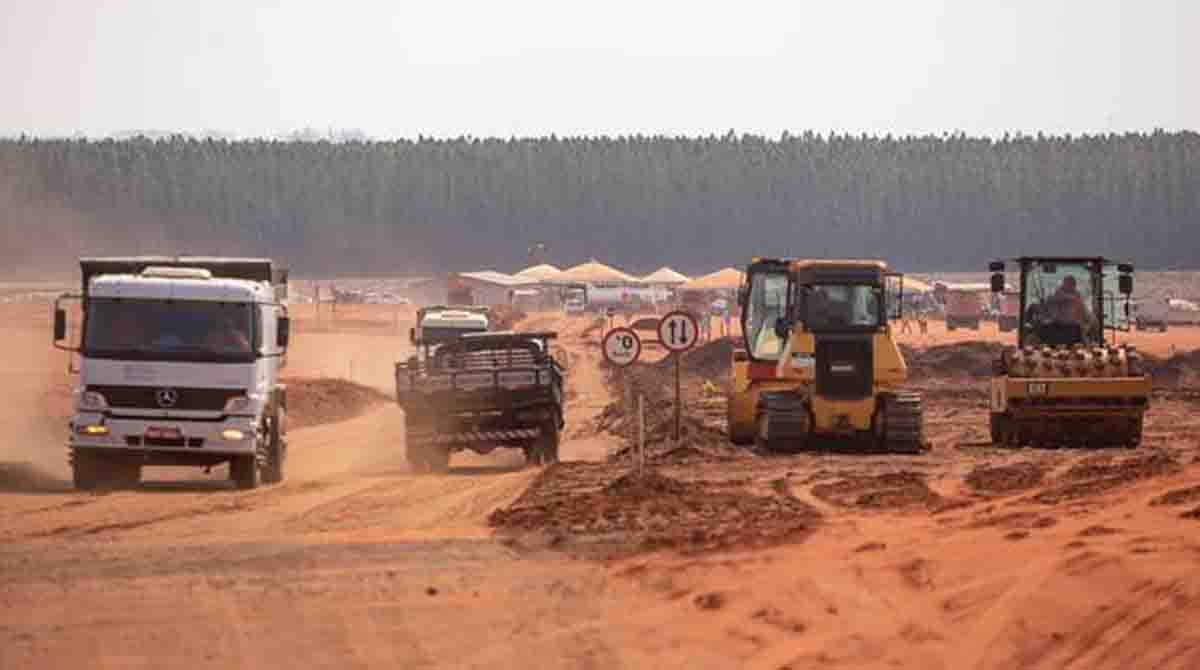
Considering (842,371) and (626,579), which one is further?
(842,371)

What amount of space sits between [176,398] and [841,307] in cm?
962

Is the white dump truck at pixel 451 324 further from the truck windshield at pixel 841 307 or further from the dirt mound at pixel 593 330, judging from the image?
the dirt mound at pixel 593 330

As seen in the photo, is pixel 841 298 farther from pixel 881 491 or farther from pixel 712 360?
pixel 712 360

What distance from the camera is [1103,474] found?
24.8 meters

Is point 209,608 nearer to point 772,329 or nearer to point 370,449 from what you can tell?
point 772,329

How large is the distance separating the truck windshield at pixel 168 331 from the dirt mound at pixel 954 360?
35.8m

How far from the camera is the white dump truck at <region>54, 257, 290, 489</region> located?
27250mm

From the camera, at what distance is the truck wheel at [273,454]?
29500 millimetres

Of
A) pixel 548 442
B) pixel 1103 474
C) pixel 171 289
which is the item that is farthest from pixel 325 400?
pixel 1103 474

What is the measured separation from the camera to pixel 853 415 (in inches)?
1267

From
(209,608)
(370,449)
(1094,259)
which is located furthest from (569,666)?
(370,449)

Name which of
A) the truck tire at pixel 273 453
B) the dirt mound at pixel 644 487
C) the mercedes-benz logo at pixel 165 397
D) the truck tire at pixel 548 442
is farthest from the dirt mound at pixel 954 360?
the dirt mound at pixel 644 487

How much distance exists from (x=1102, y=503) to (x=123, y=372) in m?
11.8

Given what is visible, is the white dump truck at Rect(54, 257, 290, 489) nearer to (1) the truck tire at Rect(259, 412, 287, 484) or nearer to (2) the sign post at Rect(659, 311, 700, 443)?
(1) the truck tire at Rect(259, 412, 287, 484)
